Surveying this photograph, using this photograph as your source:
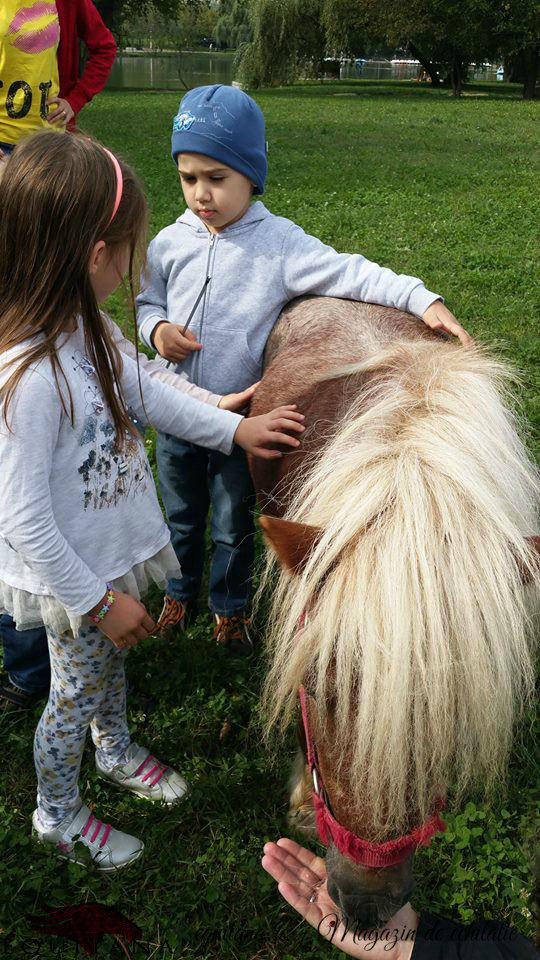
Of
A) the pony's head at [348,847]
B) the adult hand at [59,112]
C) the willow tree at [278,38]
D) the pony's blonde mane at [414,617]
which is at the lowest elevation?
the pony's head at [348,847]

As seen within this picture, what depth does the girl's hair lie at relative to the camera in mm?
1680

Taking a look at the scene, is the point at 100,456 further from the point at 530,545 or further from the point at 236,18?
the point at 236,18

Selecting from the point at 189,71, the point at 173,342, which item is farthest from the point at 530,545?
the point at 189,71

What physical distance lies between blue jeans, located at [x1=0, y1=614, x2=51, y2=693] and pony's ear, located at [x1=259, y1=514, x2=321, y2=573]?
56.3 inches

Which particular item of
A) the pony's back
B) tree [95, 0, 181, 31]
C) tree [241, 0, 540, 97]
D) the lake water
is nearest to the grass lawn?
the pony's back

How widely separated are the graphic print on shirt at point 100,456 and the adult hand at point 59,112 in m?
2.13

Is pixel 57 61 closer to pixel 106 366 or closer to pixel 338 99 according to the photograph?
pixel 106 366

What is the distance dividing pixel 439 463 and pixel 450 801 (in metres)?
1.28

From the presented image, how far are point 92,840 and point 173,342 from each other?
1542 mm

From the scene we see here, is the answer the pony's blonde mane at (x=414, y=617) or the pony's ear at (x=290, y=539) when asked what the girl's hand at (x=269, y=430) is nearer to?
the pony's blonde mane at (x=414, y=617)

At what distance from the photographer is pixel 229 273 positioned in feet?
8.39

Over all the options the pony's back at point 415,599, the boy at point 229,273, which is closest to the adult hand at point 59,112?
the boy at point 229,273

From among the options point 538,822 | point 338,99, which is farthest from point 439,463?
point 338,99

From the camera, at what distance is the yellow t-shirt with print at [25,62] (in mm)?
3170
